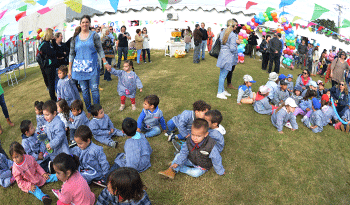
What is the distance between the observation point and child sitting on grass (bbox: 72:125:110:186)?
3004 mm

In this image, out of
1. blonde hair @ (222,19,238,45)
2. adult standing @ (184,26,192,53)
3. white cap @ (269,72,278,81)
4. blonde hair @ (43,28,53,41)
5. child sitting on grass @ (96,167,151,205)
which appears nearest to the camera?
child sitting on grass @ (96,167,151,205)

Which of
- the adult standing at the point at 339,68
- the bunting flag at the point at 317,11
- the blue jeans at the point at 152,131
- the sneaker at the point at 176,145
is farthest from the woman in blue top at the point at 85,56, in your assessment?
the bunting flag at the point at 317,11

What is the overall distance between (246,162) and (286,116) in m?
1.88

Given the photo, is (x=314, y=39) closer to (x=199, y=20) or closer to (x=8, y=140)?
(x=199, y=20)

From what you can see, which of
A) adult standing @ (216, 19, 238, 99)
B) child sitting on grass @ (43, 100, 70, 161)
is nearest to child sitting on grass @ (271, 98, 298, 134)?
adult standing @ (216, 19, 238, 99)

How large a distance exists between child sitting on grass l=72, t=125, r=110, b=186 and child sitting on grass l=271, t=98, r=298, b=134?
380 centimetres

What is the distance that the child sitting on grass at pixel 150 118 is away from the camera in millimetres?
4066

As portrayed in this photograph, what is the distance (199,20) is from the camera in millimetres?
15234

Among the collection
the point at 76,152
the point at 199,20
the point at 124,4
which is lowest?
the point at 76,152

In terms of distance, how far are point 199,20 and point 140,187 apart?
1492 centimetres

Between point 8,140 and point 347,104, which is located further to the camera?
point 347,104

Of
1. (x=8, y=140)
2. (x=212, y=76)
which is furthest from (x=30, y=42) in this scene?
(x=212, y=76)

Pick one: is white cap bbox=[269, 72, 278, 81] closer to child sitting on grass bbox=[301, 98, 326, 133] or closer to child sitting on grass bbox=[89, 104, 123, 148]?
child sitting on grass bbox=[301, 98, 326, 133]

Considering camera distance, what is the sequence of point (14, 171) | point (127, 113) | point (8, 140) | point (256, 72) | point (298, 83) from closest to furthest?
point (14, 171) → point (8, 140) → point (127, 113) → point (298, 83) → point (256, 72)
